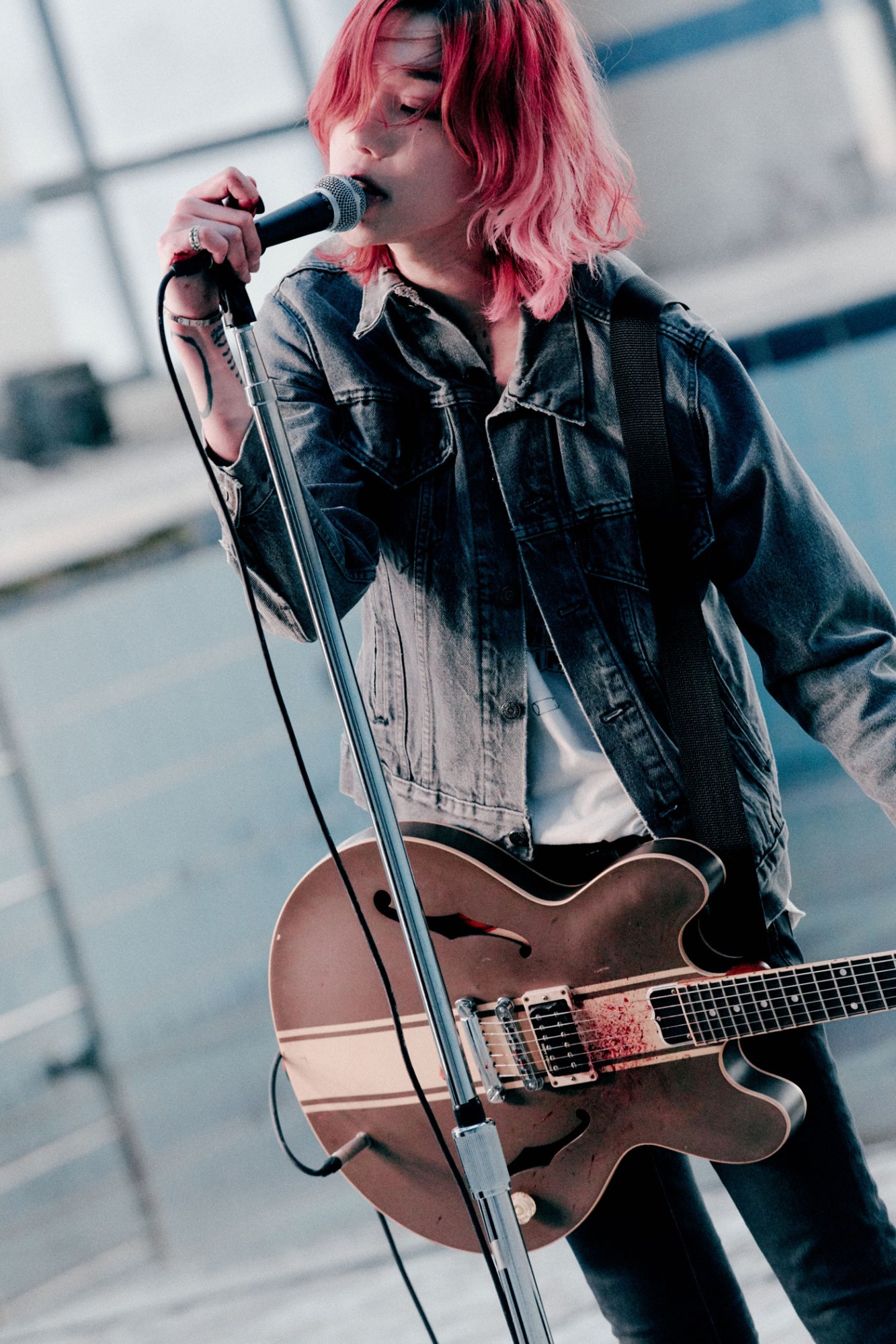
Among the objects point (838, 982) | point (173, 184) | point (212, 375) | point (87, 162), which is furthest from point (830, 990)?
point (87, 162)

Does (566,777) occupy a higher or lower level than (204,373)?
lower

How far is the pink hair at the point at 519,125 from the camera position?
1.02 metres

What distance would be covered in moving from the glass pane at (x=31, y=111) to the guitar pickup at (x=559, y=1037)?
99.8 inches

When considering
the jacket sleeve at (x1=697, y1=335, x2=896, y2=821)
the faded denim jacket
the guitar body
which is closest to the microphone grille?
the faded denim jacket

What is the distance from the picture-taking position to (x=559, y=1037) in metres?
1.14

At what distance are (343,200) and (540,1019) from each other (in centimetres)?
75

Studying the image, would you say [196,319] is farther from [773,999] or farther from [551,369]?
[773,999]

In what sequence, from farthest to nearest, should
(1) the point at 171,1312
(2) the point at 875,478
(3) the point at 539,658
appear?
1. (2) the point at 875,478
2. (1) the point at 171,1312
3. (3) the point at 539,658

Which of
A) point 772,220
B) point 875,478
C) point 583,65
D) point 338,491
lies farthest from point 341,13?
point 338,491

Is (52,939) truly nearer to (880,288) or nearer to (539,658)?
(539,658)

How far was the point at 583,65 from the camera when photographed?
1.11 m

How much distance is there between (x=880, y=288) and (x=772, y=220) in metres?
0.31

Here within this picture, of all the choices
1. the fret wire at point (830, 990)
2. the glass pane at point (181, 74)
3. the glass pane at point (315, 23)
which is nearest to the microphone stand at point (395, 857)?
the fret wire at point (830, 990)

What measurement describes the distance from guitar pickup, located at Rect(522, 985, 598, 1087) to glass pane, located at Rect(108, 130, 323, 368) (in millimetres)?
2214
